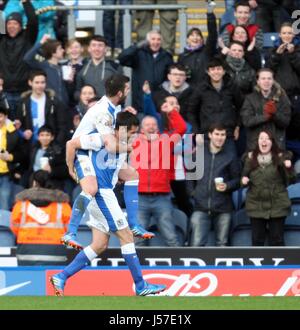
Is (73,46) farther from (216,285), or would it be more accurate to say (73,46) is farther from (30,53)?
(216,285)

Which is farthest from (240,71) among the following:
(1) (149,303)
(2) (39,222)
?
(1) (149,303)

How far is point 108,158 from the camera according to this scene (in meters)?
11.8

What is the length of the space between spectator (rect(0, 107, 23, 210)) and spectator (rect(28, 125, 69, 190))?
0.79 feet

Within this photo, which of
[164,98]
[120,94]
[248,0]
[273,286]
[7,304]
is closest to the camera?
[7,304]

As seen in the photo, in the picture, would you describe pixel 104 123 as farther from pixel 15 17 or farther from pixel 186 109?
pixel 15 17

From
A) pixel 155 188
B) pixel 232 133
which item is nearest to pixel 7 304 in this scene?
pixel 155 188

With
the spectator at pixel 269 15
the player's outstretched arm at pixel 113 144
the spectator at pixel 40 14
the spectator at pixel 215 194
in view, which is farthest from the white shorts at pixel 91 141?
the spectator at pixel 269 15

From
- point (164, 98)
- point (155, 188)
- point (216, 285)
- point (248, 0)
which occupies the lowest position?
point (216, 285)

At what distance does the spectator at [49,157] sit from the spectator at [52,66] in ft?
3.57

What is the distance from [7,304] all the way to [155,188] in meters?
3.89

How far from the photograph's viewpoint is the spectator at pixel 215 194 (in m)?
14.3

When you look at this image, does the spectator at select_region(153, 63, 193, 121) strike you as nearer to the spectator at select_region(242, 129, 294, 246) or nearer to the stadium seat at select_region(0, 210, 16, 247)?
the spectator at select_region(242, 129, 294, 246)

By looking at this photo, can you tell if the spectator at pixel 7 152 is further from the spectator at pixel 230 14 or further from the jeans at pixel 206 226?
the spectator at pixel 230 14

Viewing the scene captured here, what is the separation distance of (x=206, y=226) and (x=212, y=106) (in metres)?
1.65
